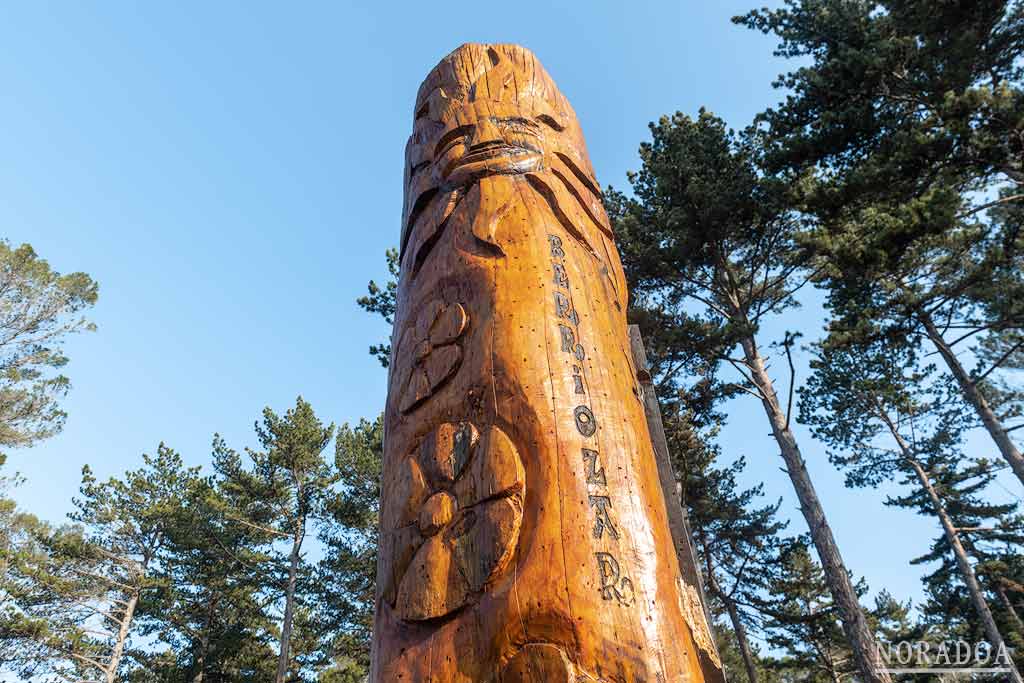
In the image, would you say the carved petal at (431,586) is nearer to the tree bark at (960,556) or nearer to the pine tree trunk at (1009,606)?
the tree bark at (960,556)

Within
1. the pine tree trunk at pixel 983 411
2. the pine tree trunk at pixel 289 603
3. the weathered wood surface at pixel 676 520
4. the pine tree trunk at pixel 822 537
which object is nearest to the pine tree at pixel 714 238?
the pine tree trunk at pixel 822 537

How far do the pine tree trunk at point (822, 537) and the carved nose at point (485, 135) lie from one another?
25.8 feet

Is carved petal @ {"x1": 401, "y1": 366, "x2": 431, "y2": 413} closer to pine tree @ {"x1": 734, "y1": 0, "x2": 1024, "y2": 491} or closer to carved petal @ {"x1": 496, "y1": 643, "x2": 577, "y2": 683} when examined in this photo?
carved petal @ {"x1": 496, "y1": 643, "x2": 577, "y2": 683}

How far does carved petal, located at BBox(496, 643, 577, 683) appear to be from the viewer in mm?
1746

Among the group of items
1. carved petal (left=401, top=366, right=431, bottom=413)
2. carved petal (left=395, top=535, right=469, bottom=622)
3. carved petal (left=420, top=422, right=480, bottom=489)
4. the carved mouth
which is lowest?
carved petal (left=395, top=535, right=469, bottom=622)

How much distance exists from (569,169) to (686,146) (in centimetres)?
850

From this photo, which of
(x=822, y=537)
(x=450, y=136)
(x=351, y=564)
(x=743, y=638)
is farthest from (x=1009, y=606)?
(x=450, y=136)

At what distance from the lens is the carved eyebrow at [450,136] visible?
3711 millimetres

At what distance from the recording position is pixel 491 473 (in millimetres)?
2197

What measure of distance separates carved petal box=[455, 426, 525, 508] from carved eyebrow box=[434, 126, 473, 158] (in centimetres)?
213

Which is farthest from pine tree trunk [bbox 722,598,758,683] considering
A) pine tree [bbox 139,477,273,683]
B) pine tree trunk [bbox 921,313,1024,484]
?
pine tree [bbox 139,477,273,683]

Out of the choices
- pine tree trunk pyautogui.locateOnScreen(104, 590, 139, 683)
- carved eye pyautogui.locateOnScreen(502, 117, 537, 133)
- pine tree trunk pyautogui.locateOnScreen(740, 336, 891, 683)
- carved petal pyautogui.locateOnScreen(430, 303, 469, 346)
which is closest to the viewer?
carved petal pyautogui.locateOnScreen(430, 303, 469, 346)

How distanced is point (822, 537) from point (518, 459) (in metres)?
8.19

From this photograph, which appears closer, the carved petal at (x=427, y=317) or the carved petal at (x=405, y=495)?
the carved petal at (x=405, y=495)
